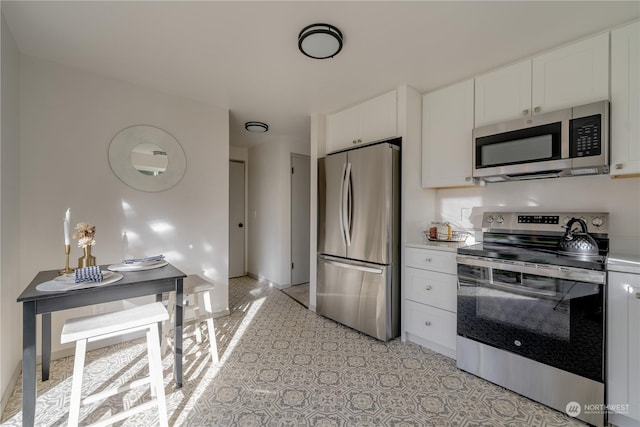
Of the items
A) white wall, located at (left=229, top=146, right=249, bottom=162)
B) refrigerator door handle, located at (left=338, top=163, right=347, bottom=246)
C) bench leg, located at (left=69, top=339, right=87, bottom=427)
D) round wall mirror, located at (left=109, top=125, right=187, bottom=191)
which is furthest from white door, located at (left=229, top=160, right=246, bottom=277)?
Result: bench leg, located at (left=69, top=339, right=87, bottom=427)

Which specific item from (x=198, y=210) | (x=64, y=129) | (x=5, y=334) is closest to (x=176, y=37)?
(x=64, y=129)

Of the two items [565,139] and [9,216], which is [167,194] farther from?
[565,139]

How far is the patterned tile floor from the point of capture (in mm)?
1579

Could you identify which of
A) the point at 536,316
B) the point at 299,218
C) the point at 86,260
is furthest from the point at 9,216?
the point at 536,316

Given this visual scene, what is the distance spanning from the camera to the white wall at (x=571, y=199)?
1847 millimetres

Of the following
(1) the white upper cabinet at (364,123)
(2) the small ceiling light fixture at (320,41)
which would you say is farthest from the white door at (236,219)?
(2) the small ceiling light fixture at (320,41)

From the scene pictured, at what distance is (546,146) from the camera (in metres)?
1.91

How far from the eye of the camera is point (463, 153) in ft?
7.73

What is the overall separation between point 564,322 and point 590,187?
41.5 inches

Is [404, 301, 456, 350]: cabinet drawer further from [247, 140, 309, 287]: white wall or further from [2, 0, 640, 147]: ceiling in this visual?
[247, 140, 309, 287]: white wall

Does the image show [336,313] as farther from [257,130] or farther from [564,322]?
[257,130]

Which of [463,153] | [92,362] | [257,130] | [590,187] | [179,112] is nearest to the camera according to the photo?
[590,187]

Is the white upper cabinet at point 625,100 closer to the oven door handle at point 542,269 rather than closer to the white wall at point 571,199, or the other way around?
the white wall at point 571,199

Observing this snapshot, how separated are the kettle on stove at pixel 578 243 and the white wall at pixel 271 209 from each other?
3.26 meters
